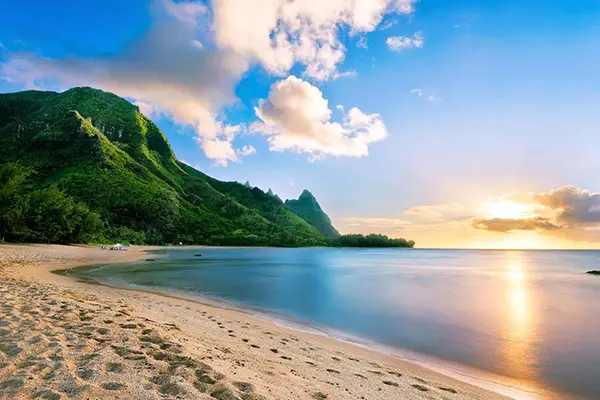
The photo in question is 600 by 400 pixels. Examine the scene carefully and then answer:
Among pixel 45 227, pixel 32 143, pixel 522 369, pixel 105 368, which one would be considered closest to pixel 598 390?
pixel 522 369

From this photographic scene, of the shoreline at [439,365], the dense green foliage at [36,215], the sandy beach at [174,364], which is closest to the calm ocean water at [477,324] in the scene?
the shoreline at [439,365]

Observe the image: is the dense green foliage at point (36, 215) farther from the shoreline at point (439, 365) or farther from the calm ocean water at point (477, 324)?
the shoreline at point (439, 365)

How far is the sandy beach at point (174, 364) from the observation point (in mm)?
5309

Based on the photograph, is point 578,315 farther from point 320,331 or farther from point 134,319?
point 134,319

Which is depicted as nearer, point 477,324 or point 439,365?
point 439,365

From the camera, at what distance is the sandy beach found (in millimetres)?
5309

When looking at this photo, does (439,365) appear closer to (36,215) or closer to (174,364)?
(174,364)

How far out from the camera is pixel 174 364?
6477 millimetres

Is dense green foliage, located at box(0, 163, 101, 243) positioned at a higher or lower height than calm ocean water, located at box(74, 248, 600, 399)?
higher

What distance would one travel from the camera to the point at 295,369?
25.3 feet

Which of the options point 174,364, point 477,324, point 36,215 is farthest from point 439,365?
point 36,215

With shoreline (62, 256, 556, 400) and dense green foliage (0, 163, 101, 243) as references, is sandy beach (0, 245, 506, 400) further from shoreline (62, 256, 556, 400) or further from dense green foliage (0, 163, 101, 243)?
dense green foliage (0, 163, 101, 243)

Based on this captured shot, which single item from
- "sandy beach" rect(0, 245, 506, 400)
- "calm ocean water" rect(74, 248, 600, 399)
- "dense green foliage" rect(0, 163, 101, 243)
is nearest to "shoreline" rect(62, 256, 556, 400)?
"calm ocean water" rect(74, 248, 600, 399)

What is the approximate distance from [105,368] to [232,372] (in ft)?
7.79
